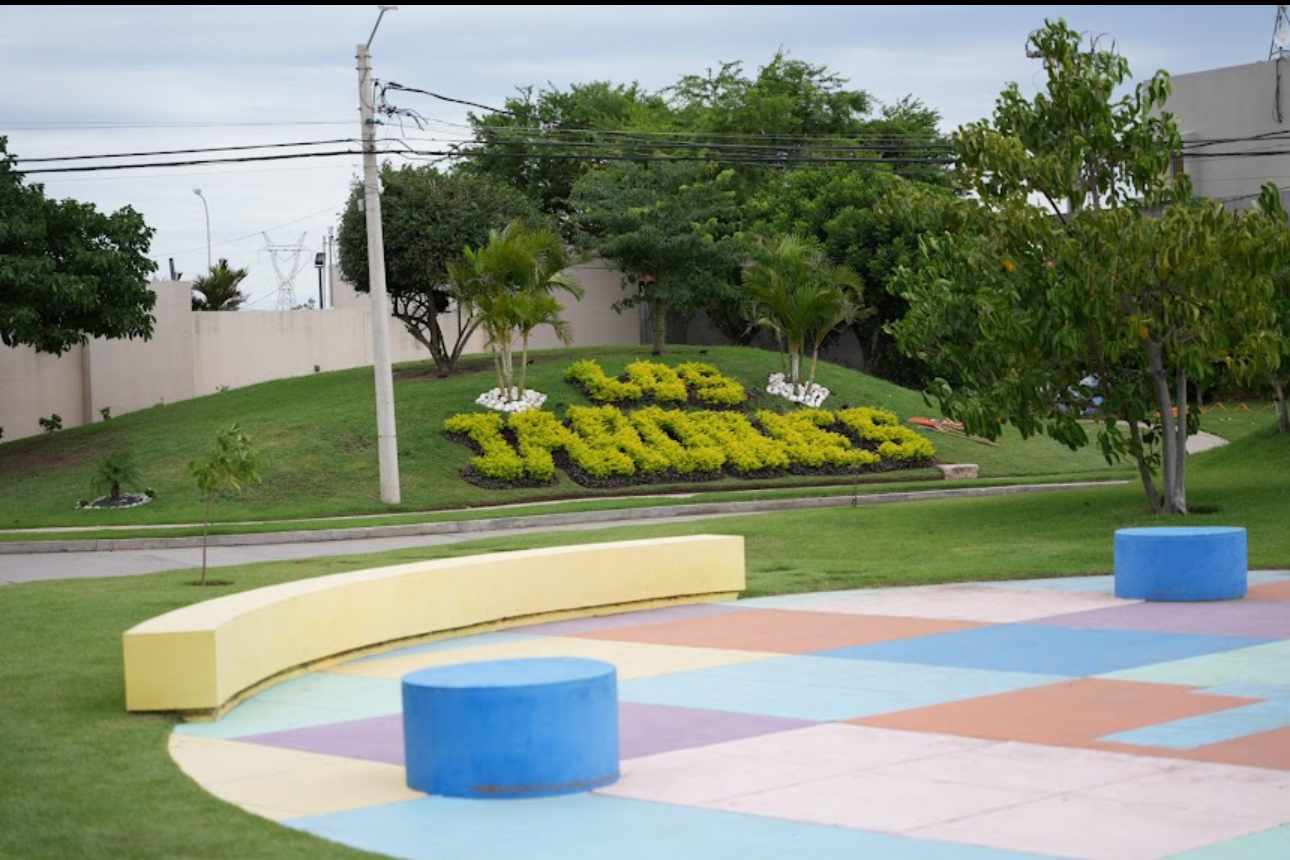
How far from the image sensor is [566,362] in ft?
148

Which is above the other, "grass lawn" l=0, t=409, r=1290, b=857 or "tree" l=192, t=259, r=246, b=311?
"tree" l=192, t=259, r=246, b=311

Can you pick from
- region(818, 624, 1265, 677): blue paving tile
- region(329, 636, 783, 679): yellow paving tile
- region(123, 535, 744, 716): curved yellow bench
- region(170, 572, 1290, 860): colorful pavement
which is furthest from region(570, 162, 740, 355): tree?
region(818, 624, 1265, 677): blue paving tile

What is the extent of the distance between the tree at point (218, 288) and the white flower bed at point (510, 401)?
1777cm

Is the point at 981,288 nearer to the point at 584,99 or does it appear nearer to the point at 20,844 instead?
the point at 20,844

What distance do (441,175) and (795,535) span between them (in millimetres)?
21827

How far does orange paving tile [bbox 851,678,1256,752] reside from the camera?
10.6m

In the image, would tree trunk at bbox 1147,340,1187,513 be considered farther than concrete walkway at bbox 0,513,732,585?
Yes

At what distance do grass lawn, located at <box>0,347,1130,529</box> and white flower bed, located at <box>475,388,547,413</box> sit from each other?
1.09 feet

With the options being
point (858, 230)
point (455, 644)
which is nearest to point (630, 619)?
point (455, 644)

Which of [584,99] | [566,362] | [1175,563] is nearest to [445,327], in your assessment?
[566,362]

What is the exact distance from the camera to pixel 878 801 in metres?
8.83

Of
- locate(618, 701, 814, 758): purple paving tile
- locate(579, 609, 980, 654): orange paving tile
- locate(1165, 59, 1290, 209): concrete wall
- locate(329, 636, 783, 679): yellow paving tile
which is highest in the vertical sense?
locate(1165, 59, 1290, 209): concrete wall

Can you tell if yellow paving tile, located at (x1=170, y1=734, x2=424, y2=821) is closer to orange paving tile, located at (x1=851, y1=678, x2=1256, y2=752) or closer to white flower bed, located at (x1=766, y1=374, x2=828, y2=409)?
orange paving tile, located at (x1=851, y1=678, x2=1256, y2=752)

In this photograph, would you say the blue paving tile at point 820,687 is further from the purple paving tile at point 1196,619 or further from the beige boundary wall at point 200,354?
the beige boundary wall at point 200,354
